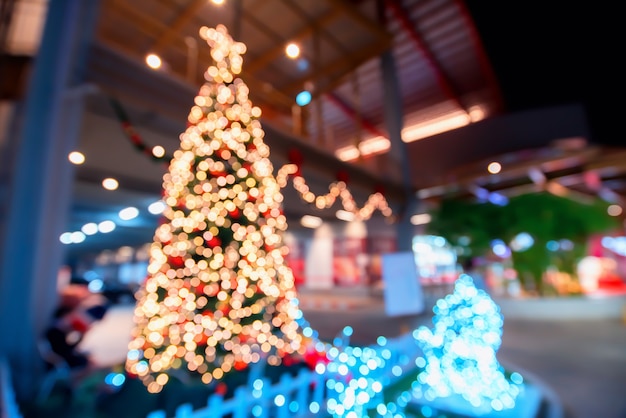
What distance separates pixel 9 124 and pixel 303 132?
5.75 m

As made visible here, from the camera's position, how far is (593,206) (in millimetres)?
9641

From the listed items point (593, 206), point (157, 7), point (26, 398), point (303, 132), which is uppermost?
point (157, 7)

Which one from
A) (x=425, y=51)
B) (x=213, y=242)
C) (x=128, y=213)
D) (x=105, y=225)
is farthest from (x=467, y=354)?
(x=425, y=51)

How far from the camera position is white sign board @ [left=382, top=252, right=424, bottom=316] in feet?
25.4

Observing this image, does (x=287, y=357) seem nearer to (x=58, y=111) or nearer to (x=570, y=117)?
(x=58, y=111)

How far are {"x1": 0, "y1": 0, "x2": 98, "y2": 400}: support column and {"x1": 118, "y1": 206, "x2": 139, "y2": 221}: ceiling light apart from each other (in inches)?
159

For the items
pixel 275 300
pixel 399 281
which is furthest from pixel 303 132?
pixel 275 300

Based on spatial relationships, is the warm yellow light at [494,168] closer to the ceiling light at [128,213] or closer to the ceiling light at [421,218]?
the ceiling light at [421,218]

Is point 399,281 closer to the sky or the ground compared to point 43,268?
closer to the ground

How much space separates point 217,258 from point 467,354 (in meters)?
2.73

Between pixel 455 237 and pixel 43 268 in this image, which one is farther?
pixel 455 237

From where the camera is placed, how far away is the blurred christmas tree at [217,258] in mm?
2979

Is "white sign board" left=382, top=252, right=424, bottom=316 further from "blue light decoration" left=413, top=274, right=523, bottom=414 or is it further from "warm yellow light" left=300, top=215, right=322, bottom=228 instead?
"warm yellow light" left=300, top=215, right=322, bottom=228

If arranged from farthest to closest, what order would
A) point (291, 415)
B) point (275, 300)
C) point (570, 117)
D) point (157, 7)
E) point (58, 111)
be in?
point (570, 117) < point (157, 7) < point (275, 300) < point (58, 111) < point (291, 415)
